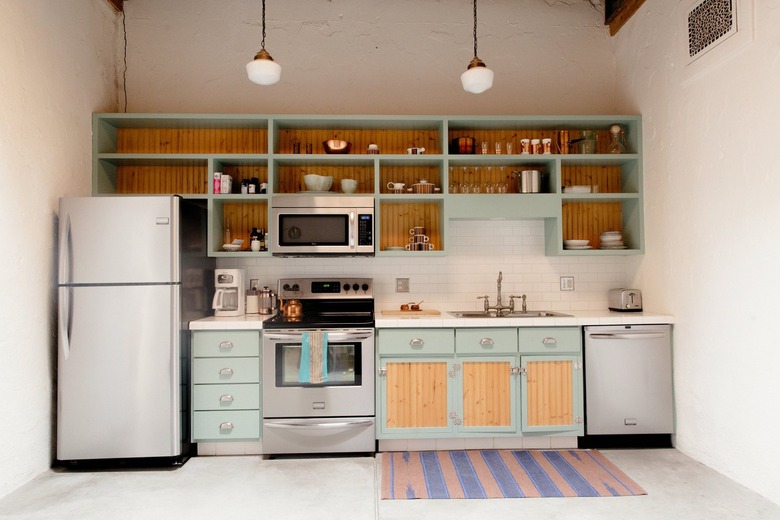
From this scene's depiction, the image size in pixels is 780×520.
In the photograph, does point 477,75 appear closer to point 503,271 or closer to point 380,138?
point 380,138

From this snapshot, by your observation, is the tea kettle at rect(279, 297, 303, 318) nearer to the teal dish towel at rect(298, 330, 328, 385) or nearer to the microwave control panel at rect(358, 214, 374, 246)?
the teal dish towel at rect(298, 330, 328, 385)

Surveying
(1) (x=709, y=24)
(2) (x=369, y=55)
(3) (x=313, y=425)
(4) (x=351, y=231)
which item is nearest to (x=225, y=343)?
(3) (x=313, y=425)

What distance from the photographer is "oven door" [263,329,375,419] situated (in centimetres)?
335

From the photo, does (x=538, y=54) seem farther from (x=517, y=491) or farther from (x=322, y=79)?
(x=517, y=491)

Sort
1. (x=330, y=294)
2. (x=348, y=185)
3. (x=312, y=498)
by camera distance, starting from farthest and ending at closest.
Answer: (x=330, y=294), (x=348, y=185), (x=312, y=498)

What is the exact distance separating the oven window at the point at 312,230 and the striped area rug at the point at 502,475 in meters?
1.60

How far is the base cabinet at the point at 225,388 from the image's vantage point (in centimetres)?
335

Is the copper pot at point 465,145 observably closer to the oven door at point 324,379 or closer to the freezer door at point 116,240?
the oven door at point 324,379

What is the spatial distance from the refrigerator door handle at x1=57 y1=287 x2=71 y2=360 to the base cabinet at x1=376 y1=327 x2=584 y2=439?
197 centimetres

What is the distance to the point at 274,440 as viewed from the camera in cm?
334

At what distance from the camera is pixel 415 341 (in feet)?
11.2

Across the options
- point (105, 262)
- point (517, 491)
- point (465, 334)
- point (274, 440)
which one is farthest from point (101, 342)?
point (517, 491)

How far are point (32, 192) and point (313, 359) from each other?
2.02 meters

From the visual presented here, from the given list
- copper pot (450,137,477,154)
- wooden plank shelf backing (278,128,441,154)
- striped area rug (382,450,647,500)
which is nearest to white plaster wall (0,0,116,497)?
wooden plank shelf backing (278,128,441,154)
